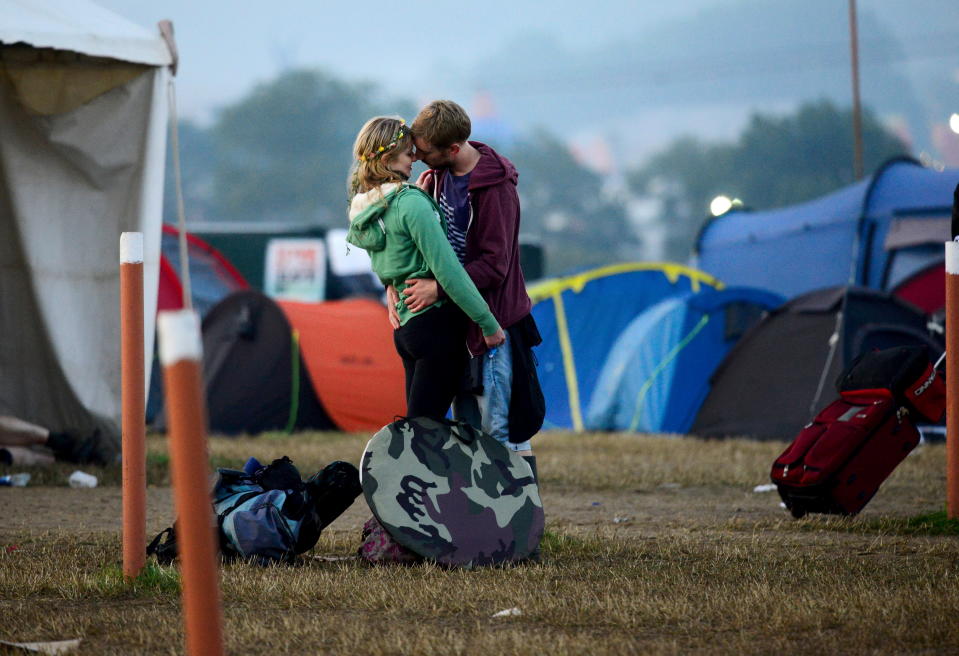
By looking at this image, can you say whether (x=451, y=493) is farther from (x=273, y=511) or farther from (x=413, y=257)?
(x=413, y=257)

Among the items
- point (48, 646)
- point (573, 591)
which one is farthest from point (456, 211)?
point (48, 646)

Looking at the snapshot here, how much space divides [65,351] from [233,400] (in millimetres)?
3866

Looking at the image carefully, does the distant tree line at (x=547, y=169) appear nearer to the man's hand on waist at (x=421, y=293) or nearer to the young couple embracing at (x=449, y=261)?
the young couple embracing at (x=449, y=261)

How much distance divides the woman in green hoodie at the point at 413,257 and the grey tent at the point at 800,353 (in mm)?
5746

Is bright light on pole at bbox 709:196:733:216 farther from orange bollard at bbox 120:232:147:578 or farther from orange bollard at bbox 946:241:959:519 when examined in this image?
orange bollard at bbox 120:232:147:578

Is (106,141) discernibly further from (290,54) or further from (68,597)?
(290,54)

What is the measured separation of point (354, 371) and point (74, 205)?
4427mm

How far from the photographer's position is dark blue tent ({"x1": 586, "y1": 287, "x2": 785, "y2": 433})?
37.1 ft

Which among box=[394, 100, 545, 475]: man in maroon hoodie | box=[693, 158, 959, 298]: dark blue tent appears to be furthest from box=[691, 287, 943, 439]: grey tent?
box=[394, 100, 545, 475]: man in maroon hoodie

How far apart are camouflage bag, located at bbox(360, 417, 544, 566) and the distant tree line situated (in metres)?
66.7

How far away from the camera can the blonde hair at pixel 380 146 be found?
4500mm

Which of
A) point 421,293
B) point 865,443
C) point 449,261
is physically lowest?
point 865,443

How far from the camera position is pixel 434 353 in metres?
4.58

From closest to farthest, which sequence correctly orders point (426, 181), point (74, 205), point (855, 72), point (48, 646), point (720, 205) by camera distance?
point (48, 646) → point (426, 181) → point (74, 205) → point (720, 205) → point (855, 72)
